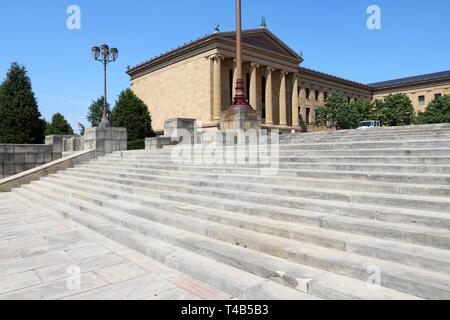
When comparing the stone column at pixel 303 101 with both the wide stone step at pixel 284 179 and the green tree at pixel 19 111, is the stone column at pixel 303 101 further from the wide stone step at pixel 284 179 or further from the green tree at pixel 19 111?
the wide stone step at pixel 284 179

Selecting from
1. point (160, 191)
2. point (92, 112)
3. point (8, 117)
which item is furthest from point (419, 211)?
point (92, 112)

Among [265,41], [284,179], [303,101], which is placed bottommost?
[284,179]

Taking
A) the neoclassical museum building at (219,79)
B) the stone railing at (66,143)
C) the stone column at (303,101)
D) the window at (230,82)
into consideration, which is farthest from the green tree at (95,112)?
Result: the stone railing at (66,143)

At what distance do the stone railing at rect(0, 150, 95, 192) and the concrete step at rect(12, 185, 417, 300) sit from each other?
9.65m

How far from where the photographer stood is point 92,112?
2275 inches

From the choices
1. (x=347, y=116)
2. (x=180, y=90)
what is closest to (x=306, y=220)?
(x=180, y=90)

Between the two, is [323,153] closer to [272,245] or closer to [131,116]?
[272,245]

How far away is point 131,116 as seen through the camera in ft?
93.8

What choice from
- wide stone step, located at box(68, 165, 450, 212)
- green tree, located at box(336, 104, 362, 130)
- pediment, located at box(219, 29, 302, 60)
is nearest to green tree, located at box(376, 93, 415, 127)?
green tree, located at box(336, 104, 362, 130)

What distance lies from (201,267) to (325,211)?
6.89ft

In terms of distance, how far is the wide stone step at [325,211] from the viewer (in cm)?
390

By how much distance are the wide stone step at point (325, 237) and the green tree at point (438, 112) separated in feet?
163

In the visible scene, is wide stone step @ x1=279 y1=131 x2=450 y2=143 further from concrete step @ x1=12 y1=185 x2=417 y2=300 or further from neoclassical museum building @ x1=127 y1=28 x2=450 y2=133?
neoclassical museum building @ x1=127 y1=28 x2=450 y2=133

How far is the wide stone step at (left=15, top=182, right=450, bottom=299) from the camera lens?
3.22 meters
